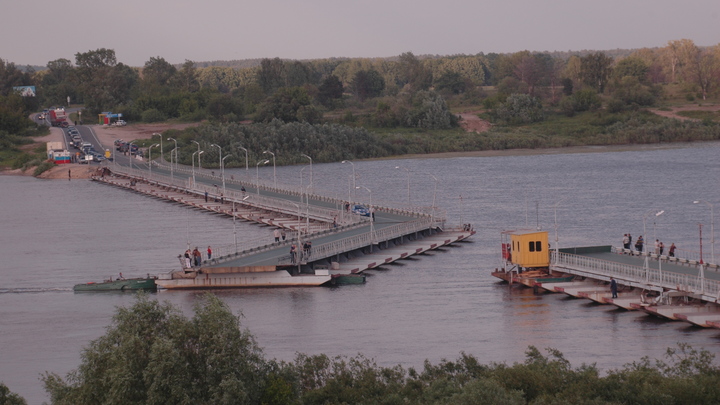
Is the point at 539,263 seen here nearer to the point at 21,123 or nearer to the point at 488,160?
the point at 488,160

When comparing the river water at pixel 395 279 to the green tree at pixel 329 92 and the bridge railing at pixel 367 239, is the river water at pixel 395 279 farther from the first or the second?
the green tree at pixel 329 92

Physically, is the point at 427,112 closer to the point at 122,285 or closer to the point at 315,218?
the point at 315,218

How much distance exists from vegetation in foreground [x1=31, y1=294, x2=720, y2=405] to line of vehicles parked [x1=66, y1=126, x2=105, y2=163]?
10923 cm

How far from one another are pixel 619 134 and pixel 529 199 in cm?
6703

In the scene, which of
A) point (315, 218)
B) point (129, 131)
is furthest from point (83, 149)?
point (315, 218)

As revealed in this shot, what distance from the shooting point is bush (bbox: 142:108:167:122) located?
170m

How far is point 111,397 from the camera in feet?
85.4

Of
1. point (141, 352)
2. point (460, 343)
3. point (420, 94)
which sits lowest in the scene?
point (460, 343)

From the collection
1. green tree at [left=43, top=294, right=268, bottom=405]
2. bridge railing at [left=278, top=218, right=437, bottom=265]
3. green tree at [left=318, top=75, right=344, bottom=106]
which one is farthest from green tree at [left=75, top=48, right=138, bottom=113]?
green tree at [left=43, top=294, right=268, bottom=405]

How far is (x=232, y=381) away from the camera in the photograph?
25859 millimetres

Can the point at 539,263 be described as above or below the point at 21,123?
below

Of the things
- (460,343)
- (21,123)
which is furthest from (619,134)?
(460,343)

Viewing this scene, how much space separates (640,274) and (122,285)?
81.6 feet

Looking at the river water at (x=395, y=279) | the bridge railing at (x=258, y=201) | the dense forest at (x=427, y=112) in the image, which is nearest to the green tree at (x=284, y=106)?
the dense forest at (x=427, y=112)
